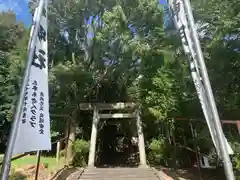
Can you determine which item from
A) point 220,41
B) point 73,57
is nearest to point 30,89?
point 220,41

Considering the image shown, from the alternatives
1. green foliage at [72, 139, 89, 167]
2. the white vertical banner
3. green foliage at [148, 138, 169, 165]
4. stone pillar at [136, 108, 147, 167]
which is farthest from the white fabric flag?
green foliage at [72, 139, 89, 167]

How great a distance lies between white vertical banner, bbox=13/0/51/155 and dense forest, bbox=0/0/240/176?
5.38 meters

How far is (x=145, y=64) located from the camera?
36.2ft

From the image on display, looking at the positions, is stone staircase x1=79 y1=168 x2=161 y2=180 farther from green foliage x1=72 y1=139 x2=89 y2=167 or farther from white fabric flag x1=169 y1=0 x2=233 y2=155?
white fabric flag x1=169 y1=0 x2=233 y2=155

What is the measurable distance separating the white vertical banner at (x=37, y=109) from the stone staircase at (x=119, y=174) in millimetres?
4776

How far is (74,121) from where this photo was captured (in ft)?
40.0

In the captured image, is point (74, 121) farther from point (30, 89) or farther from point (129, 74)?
point (30, 89)

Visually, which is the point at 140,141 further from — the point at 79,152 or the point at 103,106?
the point at 79,152

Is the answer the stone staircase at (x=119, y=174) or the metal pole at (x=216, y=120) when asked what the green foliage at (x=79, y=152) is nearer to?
the stone staircase at (x=119, y=174)

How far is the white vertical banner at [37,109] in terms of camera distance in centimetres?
353

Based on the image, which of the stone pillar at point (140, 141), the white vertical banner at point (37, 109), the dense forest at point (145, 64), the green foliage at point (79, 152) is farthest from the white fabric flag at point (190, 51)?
the green foliage at point (79, 152)

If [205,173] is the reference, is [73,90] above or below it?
above

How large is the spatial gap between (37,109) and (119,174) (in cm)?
546

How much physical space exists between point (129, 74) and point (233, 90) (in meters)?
4.81
